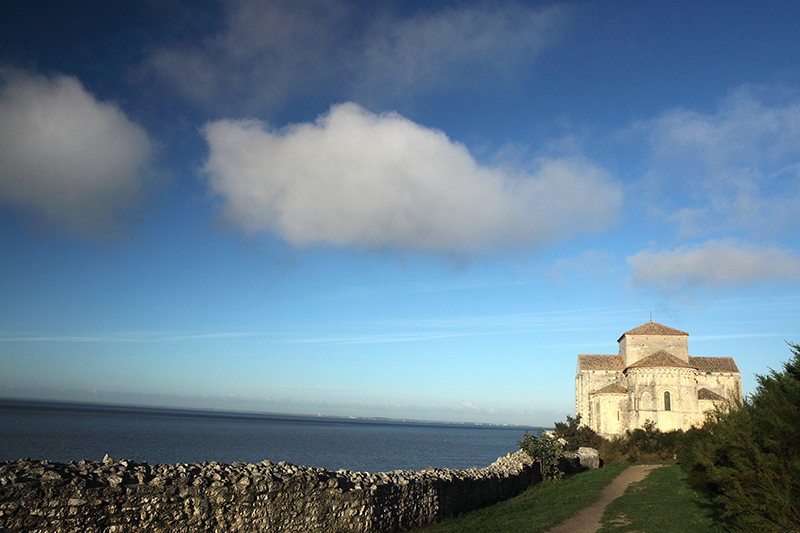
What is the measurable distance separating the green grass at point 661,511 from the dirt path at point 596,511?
0.92ft

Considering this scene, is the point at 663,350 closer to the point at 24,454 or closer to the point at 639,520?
the point at 639,520

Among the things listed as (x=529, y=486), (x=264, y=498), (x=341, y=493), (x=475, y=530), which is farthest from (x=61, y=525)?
(x=529, y=486)

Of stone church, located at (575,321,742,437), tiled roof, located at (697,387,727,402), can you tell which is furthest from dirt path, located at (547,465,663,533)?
tiled roof, located at (697,387,727,402)

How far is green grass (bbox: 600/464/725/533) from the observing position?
39.9 ft

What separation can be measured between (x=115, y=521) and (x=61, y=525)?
0.77 metres

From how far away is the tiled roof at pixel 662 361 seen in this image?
39.7 metres

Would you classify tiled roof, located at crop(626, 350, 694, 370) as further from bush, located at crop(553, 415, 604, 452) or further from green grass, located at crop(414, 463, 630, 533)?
green grass, located at crop(414, 463, 630, 533)

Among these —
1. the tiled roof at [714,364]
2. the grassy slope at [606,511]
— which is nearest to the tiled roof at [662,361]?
the tiled roof at [714,364]

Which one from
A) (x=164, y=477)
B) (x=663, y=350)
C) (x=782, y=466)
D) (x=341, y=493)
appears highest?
(x=663, y=350)

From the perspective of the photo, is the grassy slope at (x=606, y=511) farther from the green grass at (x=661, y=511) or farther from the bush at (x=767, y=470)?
the bush at (x=767, y=470)

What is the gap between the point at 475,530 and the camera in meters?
12.1

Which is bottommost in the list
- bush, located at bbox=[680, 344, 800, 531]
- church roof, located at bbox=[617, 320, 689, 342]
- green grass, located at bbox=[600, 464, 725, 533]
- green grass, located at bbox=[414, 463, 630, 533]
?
green grass, located at bbox=[414, 463, 630, 533]

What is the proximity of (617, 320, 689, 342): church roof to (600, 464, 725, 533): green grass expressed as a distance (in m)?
28.8

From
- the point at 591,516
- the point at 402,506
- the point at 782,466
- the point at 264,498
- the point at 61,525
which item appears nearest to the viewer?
the point at 61,525
